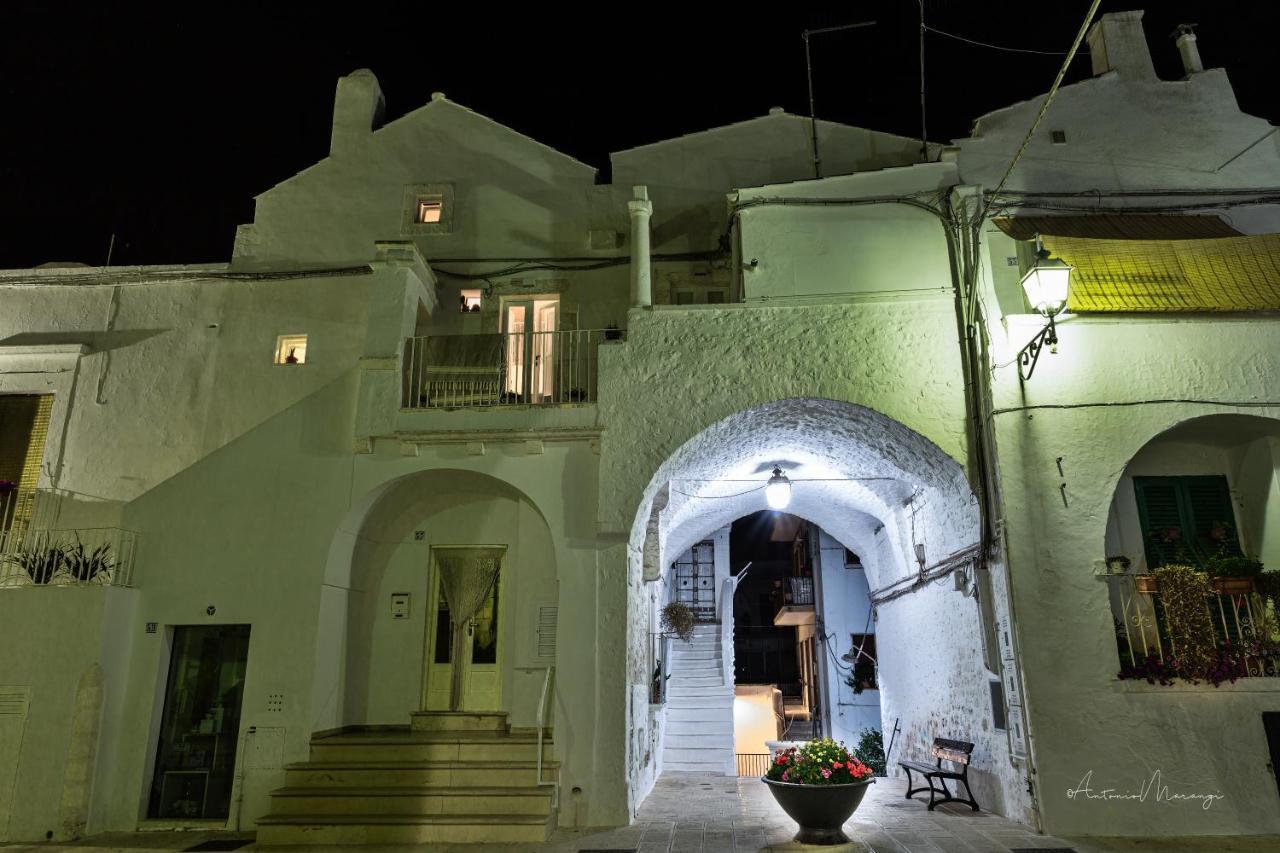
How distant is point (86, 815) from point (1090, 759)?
10503mm

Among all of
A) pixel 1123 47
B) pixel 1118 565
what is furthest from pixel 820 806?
pixel 1123 47

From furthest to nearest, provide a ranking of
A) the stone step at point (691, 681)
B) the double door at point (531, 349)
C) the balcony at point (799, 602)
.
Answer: the balcony at point (799, 602) → the stone step at point (691, 681) → the double door at point (531, 349)

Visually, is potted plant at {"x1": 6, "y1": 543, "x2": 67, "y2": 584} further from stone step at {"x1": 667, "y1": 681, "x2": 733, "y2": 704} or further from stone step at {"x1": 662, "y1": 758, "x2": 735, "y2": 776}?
stone step at {"x1": 667, "y1": 681, "x2": 733, "y2": 704}

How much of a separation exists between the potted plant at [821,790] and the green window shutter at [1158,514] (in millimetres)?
4522

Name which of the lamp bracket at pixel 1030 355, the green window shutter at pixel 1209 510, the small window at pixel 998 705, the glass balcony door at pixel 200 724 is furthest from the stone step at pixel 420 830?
the green window shutter at pixel 1209 510

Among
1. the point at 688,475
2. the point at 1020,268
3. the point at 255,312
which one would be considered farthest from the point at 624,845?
the point at 255,312

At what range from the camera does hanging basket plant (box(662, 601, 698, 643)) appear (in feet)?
53.5

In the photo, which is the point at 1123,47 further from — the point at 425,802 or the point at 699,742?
the point at 425,802

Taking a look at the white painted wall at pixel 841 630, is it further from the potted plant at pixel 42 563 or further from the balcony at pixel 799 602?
the potted plant at pixel 42 563

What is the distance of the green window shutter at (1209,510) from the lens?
9.28m

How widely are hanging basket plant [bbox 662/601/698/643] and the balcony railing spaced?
7058mm

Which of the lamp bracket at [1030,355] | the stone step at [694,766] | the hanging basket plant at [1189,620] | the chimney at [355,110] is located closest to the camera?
the hanging basket plant at [1189,620]

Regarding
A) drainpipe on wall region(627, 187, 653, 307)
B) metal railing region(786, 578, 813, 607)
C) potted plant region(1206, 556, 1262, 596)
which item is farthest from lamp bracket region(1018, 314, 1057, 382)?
metal railing region(786, 578, 813, 607)

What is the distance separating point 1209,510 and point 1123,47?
704 cm
